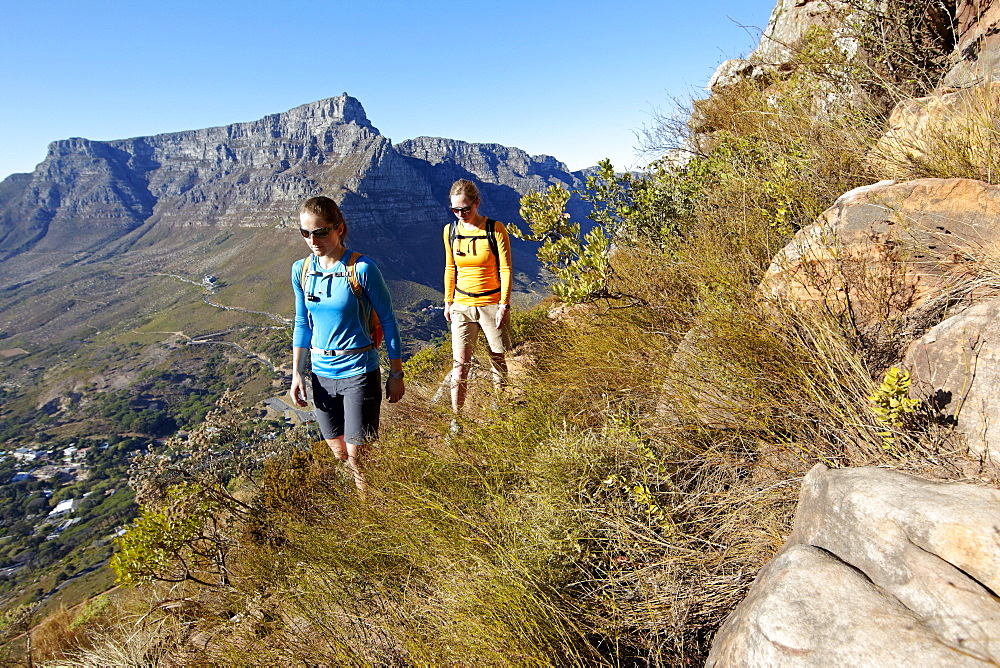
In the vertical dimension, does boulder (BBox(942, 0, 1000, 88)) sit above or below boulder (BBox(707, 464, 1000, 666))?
above

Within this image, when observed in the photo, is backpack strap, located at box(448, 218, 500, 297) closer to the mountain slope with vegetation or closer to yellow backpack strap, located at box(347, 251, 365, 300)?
the mountain slope with vegetation

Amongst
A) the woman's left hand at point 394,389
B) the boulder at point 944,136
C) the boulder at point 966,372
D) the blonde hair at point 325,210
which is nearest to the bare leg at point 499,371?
the woman's left hand at point 394,389

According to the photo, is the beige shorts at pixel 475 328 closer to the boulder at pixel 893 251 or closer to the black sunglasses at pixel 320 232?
the black sunglasses at pixel 320 232

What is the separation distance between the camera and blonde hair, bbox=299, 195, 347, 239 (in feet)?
9.83

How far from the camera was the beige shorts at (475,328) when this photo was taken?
4113 mm

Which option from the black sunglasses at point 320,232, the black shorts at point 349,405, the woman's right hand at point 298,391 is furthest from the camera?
the woman's right hand at point 298,391

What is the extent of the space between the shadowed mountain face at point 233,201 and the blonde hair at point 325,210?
96769mm

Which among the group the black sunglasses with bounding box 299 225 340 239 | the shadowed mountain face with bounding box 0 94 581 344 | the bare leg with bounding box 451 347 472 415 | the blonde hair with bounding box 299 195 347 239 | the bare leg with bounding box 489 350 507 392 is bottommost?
the bare leg with bounding box 451 347 472 415

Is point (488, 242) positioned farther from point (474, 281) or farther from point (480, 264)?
point (474, 281)

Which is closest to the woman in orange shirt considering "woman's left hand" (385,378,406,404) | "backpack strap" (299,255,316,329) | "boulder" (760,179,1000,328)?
"woman's left hand" (385,378,406,404)

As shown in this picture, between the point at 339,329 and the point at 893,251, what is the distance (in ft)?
10.7

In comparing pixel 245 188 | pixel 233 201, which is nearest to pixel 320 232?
pixel 245 188

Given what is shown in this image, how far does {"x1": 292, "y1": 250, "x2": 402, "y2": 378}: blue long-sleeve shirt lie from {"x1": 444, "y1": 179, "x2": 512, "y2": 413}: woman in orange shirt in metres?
1.05

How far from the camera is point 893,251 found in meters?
2.22
